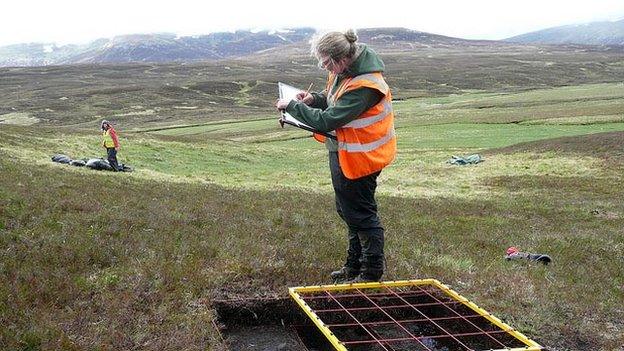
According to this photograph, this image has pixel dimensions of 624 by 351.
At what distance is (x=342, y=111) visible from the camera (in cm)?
707

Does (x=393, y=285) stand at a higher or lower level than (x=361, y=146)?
lower

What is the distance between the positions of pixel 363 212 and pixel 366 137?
43.3 inches

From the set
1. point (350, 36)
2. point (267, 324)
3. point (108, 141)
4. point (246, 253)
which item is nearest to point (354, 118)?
point (350, 36)

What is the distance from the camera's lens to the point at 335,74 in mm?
7574

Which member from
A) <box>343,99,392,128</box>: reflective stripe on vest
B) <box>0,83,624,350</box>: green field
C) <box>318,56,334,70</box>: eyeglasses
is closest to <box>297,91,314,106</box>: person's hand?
<box>318,56,334,70</box>: eyeglasses

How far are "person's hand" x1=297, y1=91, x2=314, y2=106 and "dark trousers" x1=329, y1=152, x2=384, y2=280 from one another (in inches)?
34.6

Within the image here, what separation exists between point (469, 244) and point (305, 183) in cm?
1781

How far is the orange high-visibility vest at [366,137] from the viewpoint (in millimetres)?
7152

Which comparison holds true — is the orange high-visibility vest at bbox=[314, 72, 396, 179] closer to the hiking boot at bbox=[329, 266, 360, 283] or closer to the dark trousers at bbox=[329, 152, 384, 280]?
the dark trousers at bbox=[329, 152, 384, 280]

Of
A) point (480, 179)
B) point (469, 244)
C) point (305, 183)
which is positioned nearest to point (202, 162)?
point (305, 183)

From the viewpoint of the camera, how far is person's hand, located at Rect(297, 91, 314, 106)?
8.02 metres

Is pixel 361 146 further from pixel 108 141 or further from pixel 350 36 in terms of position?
pixel 108 141

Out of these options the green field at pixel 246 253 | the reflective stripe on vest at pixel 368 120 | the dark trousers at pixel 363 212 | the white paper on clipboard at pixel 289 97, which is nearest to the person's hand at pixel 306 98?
the white paper on clipboard at pixel 289 97

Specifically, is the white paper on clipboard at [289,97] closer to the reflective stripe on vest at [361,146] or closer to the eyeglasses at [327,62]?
the reflective stripe on vest at [361,146]
